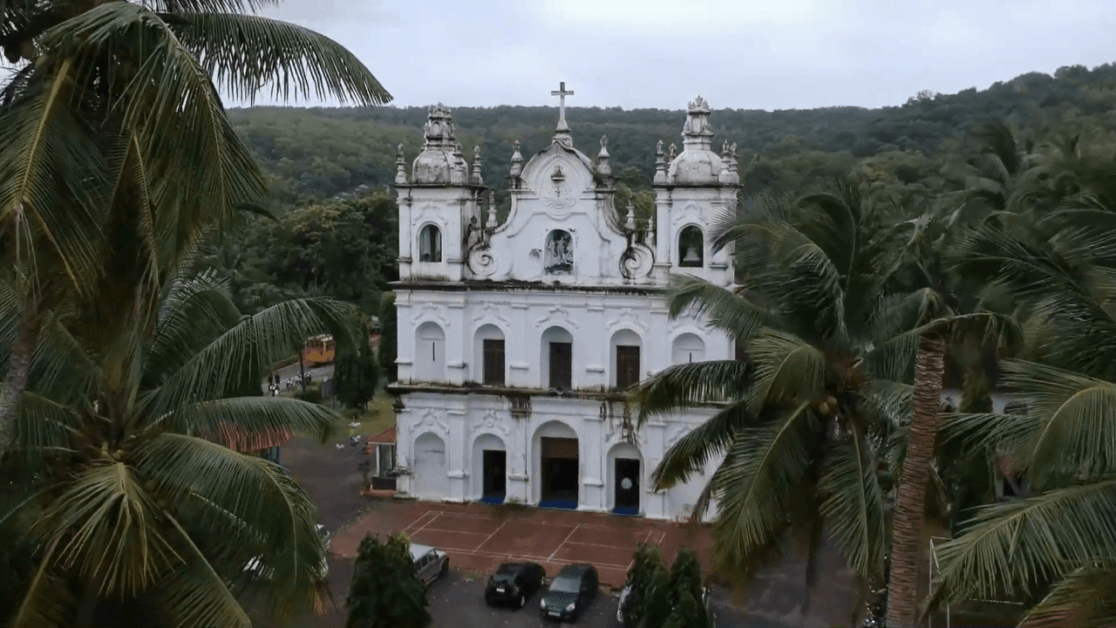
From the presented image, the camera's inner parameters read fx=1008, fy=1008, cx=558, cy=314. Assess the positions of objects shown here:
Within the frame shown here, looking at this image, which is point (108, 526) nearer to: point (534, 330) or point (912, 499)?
point (912, 499)

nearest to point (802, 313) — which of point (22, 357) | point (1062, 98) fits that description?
point (22, 357)

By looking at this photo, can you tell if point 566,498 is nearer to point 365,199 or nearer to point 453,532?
point 453,532

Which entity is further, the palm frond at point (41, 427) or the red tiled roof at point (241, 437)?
the red tiled roof at point (241, 437)

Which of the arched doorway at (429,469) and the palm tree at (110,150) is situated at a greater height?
the palm tree at (110,150)

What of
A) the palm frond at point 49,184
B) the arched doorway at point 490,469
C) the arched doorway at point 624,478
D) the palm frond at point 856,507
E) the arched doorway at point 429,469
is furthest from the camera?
the arched doorway at point 429,469

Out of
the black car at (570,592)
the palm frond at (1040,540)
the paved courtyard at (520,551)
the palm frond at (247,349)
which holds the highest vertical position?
the palm frond at (247,349)

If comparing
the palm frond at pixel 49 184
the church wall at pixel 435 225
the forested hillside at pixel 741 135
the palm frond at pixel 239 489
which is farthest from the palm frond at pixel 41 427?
the forested hillside at pixel 741 135

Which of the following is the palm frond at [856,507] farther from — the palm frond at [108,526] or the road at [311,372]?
the road at [311,372]

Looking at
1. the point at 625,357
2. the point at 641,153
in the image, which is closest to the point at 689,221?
the point at 625,357
